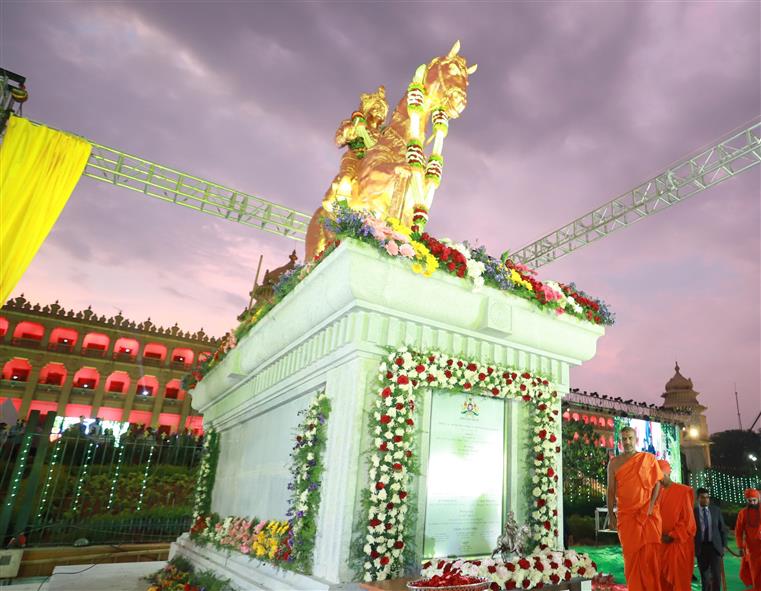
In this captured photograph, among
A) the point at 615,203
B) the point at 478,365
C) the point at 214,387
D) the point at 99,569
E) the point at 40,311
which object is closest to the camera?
the point at 478,365

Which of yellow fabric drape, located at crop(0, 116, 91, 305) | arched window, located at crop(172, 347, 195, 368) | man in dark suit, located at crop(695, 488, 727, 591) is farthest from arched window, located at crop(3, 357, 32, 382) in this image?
man in dark suit, located at crop(695, 488, 727, 591)

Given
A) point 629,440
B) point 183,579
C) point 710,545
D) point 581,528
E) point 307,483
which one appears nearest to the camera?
point 307,483

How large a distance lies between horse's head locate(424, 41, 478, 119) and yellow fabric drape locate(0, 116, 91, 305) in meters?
7.94

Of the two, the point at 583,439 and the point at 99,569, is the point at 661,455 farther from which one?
the point at 99,569

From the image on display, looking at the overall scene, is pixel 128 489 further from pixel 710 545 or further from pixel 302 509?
pixel 710 545

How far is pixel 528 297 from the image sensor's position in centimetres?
606

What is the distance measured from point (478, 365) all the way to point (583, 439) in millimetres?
9874

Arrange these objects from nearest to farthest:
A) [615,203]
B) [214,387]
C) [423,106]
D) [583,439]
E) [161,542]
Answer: [423,106], [214,387], [161,542], [583,439], [615,203]

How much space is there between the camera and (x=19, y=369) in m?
38.5

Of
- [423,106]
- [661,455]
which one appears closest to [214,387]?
[423,106]

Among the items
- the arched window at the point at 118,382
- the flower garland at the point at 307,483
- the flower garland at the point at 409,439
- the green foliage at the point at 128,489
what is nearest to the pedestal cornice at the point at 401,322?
the flower garland at the point at 409,439

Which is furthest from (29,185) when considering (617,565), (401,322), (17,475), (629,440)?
(617,565)

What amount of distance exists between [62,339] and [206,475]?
1501 inches

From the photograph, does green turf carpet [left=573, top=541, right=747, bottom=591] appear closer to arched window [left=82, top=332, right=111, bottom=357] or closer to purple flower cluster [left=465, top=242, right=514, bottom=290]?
purple flower cluster [left=465, top=242, right=514, bottom=290]
